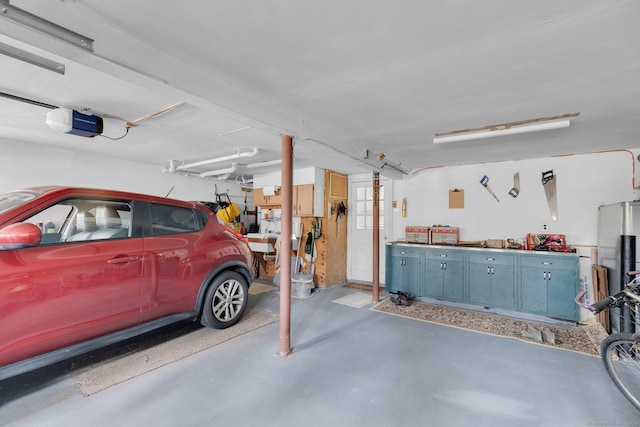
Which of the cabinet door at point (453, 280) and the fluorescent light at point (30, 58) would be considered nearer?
the fluorescent light at point (30, 58)

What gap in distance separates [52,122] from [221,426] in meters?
3.27

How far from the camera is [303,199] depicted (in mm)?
5777

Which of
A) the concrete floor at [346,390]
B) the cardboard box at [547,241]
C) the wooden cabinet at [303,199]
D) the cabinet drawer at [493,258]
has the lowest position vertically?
the concrete floor at [346,390]

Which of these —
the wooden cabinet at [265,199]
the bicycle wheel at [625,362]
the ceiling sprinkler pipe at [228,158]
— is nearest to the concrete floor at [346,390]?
the bicycle wheel at [625,362]

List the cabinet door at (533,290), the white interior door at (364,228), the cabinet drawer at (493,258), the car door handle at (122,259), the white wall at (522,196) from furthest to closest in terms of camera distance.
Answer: the white interior door at (364,228) → the cabinet drawer at (493,258) → the white wall at (522,196) → the cabinet door at (533,290) → the car door handle at (122,259)

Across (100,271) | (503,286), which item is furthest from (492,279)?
(100,271)

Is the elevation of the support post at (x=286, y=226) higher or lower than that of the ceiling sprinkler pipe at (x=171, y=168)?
lower

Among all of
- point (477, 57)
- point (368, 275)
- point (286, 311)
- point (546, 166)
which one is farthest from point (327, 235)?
point (477, 57)

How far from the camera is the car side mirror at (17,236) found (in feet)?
6.37

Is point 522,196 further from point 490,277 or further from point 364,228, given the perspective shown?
point 364,228

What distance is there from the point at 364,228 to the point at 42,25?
5.65m

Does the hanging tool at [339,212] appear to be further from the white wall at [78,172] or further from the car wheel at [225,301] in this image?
the white wall at [78,172]

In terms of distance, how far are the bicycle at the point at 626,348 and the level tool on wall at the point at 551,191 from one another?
2.33 meters

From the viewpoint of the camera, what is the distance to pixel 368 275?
6309 millimetres
